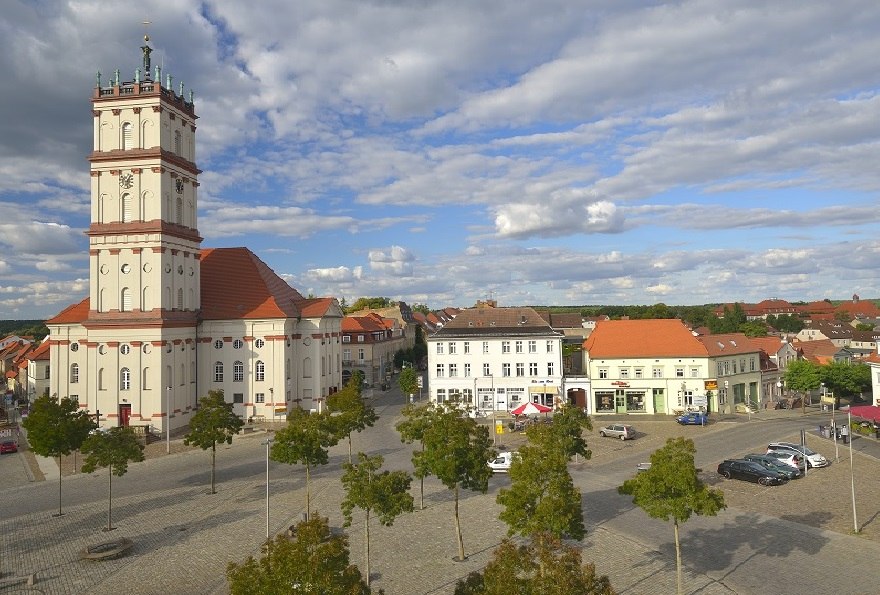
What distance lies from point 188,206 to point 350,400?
26387mm

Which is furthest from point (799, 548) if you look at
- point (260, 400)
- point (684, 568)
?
point (260, 400)

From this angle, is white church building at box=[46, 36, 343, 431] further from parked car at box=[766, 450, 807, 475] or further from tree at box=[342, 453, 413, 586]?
parked car at box=[766, 450, 807, 475]

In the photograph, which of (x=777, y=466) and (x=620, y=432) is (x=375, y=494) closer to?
(x=777, y=466)

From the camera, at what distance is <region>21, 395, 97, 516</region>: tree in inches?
1107

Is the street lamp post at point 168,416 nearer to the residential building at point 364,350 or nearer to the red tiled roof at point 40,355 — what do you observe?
the residential building at point 364,350

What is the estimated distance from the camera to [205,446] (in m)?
31.7

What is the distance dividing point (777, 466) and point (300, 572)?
29346 millimetres

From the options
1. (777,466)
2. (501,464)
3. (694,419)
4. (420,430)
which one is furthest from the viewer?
(694,419)

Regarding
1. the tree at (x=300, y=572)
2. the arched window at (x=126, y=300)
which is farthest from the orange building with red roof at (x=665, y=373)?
the tree at (x=300, y=572)

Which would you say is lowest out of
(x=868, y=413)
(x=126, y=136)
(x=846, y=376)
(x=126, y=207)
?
(x=868, y=413)

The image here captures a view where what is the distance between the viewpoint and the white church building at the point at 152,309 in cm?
4847

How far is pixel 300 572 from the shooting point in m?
10.9

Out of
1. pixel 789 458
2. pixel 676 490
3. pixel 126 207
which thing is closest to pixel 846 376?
pixel 789 458

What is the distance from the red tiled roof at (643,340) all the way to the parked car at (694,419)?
267 inches
